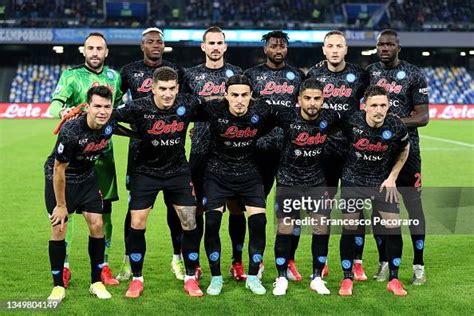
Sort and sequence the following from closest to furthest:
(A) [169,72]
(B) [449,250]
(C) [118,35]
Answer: (A) [169,72] < (B) [449,250] < (C) [118,35]

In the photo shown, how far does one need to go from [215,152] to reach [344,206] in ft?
4.25

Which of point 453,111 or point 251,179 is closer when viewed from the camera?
point 251,179

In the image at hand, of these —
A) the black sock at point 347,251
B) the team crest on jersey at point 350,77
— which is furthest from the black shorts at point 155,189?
the team crest on jersey at point 350,77

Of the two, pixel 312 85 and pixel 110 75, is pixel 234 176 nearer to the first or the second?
pixel 312 85

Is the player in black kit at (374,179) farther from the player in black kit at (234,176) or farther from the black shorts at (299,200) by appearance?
the player in black kit at (234,176)

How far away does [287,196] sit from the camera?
21.2ft

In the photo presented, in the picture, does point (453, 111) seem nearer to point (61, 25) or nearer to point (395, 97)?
point (61, 25)

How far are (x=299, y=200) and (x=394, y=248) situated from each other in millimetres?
969

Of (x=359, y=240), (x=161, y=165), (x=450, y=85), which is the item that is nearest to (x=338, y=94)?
(x=359, y=240)

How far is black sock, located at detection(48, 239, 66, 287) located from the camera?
612 cm

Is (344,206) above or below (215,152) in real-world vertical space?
below

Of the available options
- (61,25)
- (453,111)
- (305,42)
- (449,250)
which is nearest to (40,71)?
(61,25)

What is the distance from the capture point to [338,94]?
6867mm

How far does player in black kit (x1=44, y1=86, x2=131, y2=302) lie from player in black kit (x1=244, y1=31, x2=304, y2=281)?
5.17ft
